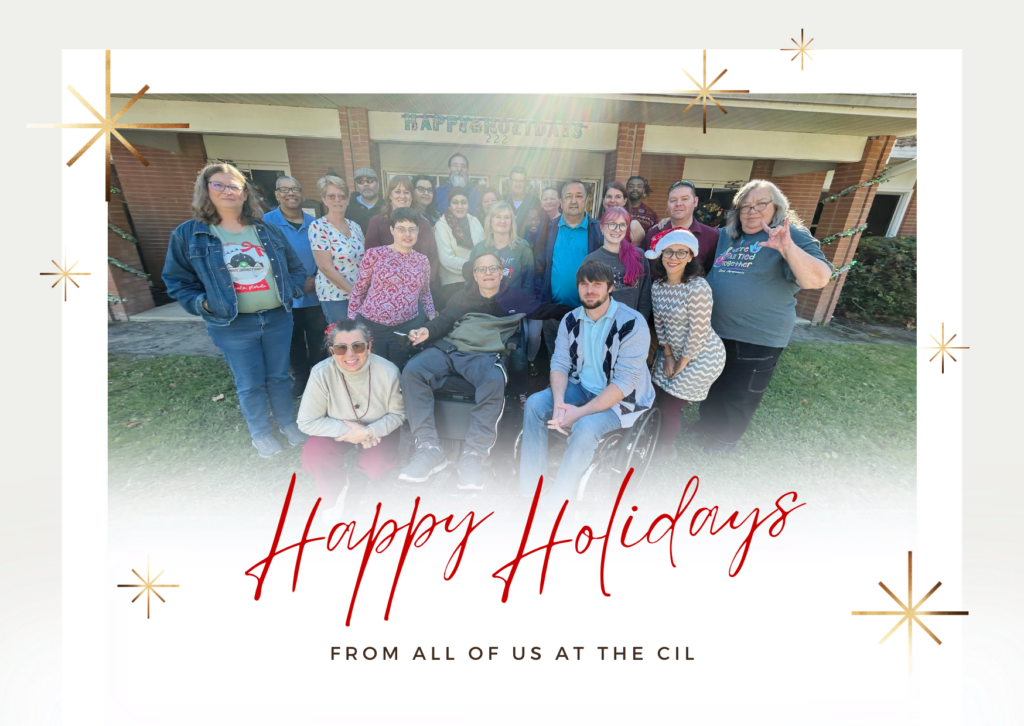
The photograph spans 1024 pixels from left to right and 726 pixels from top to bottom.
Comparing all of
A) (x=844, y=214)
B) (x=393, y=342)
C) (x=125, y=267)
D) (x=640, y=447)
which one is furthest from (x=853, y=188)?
(x=125, y=267)

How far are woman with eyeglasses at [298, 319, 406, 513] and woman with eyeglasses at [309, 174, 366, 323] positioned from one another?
479 mm

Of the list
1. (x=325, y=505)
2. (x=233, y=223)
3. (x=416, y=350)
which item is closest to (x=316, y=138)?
(x=233, y=223)

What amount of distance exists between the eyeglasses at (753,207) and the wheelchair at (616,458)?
1317 millimetres

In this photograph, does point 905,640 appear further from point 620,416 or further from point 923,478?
point 620,416

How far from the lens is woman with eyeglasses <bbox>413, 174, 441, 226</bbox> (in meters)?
2.56

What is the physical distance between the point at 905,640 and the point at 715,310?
1.91 m

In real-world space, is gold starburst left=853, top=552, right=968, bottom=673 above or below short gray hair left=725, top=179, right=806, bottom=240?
below

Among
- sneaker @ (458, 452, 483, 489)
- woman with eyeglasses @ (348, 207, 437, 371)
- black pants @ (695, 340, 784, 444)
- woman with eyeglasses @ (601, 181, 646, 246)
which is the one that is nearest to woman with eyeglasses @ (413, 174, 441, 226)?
woman with eyeglasses @ (348, 207, 437, 371)

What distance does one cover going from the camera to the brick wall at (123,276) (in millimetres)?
2012

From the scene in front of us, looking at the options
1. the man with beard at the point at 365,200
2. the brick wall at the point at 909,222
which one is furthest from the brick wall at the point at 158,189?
the brick wall at the point at 909,222

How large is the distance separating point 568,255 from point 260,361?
2.19 m

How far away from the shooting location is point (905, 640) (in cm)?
169

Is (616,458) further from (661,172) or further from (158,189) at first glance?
(158,189)

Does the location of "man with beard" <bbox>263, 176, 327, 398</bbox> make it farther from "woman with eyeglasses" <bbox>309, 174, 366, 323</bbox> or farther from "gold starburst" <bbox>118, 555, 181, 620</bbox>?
"gold starburst" <bbox>118, 555, 181, 620</bbox>
